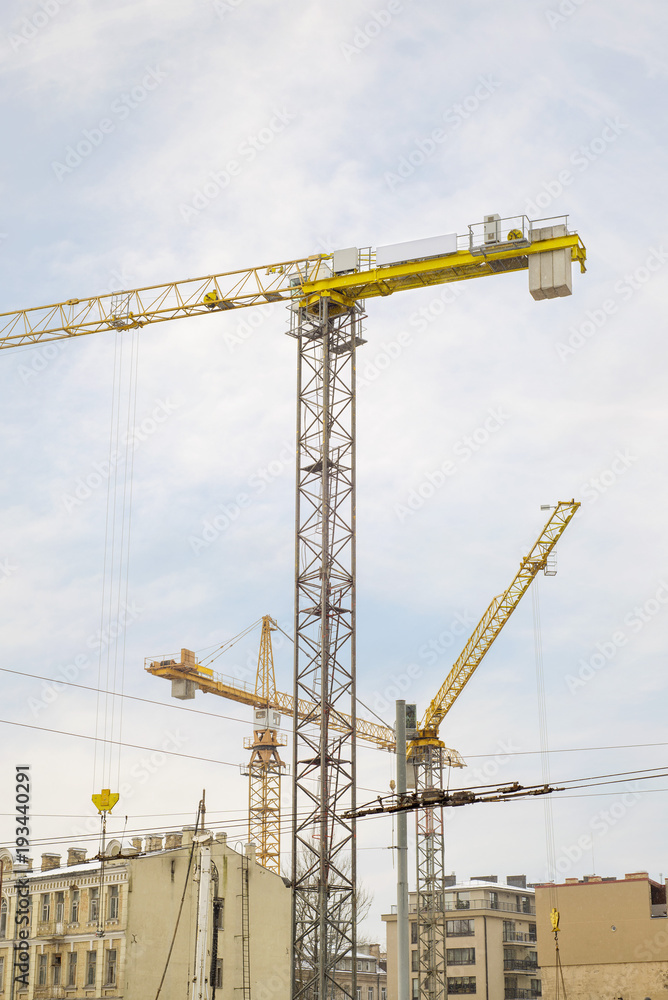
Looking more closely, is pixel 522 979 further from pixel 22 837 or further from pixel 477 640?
pixel 22 837

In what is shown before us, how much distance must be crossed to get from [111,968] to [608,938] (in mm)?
32397

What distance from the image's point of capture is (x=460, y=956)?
92.6 m

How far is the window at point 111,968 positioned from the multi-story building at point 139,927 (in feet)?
0.15

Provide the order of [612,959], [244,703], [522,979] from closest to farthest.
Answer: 1. [612,959]
2. [522,979]
3. [244,703]

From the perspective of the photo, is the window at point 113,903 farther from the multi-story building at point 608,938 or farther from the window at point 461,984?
the window at point 461,984

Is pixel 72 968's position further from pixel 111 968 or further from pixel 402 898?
pixel 402 898

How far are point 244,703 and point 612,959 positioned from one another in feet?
131

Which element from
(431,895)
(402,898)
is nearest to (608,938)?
(431,895)

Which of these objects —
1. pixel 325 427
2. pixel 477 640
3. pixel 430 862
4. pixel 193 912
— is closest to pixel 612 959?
pixel 430 862

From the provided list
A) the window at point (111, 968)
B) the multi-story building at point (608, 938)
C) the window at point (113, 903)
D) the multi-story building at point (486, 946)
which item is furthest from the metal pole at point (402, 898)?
A: the multi-story building at point (486, 946)

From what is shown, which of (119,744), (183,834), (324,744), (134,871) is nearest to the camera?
(324,744)

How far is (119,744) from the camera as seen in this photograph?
50594mm

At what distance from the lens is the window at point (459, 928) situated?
92812 millimetres

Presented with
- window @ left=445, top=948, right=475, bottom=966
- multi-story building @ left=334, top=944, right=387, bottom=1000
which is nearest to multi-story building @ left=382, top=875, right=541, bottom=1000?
window @ left=445, top=948, right=475, bottom=966
